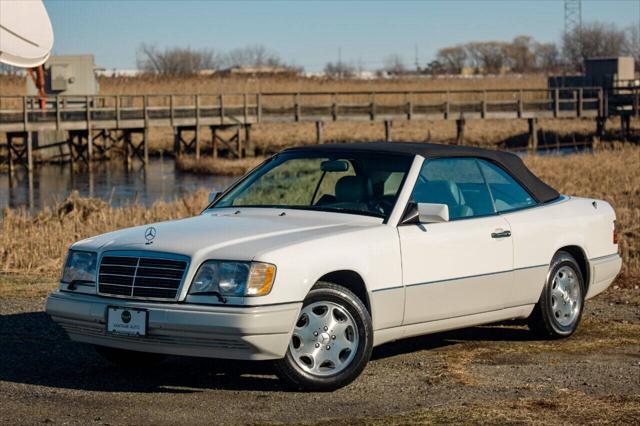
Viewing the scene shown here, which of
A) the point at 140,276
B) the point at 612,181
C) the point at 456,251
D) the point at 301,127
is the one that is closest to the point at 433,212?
the point at 456,251

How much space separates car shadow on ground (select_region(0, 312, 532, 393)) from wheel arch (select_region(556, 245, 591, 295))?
0.61 meters

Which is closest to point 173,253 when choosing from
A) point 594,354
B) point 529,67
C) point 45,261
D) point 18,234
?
point 594,354

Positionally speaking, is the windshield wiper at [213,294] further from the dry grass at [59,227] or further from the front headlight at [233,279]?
the dry grass at [59,227]

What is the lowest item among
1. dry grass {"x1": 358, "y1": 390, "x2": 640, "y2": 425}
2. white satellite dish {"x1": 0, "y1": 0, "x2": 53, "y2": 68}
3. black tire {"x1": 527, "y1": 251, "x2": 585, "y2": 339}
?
dry grass {"x1": 358, "y1": 390, "x2": 640, "y2": 425}

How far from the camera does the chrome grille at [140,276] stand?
6918 mm

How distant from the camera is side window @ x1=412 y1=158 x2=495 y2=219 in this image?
8.16m

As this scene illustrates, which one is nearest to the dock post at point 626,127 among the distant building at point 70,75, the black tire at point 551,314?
the distant building at point 70,75

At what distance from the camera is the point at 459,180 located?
28.2 feet

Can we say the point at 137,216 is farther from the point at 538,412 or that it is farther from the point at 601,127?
the point at 601,127

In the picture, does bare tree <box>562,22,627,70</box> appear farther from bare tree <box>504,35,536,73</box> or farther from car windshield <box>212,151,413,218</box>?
car windshield <box>212,151,413,218</box>

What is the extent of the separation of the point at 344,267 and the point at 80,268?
5.26 ft

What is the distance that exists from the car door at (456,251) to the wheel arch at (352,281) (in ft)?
1.07

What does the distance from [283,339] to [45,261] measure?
7.33 m

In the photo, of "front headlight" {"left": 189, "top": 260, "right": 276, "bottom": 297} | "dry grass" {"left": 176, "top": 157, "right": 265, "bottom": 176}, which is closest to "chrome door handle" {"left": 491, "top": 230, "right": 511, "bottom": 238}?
"front headlight" {"left": 189, "top": 260, "right": 276, "bottom": 297}
